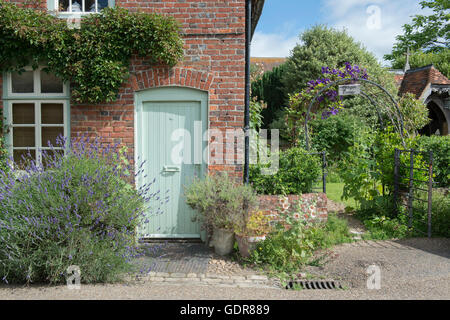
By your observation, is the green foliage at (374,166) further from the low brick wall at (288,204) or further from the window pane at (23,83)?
the window pane at (23,83)

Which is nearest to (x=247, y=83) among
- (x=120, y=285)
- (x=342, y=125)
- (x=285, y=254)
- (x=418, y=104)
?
(x=285, y=254)

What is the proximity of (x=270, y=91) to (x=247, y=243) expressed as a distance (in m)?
14.3

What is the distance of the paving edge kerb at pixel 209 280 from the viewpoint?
4.84 m

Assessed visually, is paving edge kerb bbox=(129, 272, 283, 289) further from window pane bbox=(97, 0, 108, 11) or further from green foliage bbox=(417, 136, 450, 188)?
green foliage bbox=(417, 136, 450, 188)

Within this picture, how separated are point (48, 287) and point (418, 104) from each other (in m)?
14.0

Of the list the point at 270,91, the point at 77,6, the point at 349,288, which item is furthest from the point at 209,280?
the point at 270,91

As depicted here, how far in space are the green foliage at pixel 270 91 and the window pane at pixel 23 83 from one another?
13171 mm

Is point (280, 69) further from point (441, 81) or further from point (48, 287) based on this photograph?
point (48, 287)

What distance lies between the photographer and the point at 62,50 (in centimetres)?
588

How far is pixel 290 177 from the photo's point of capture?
21.4ft

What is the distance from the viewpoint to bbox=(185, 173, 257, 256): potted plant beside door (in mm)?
5617

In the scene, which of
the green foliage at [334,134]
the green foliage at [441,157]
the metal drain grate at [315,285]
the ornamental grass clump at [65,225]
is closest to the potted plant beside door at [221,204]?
the ornamental grass clump at [65,225]

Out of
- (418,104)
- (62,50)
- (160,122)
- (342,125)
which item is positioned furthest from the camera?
(418,104)

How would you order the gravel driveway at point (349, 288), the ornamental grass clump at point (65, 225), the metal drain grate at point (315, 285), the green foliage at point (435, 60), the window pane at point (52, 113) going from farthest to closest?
the green foliage at point (435, 60), the window pane at point (52, 113), the metal drain grate at point (315, 285), the ornamental grass clump at point (65, 225), the gravel driveway at point (349, 288)
